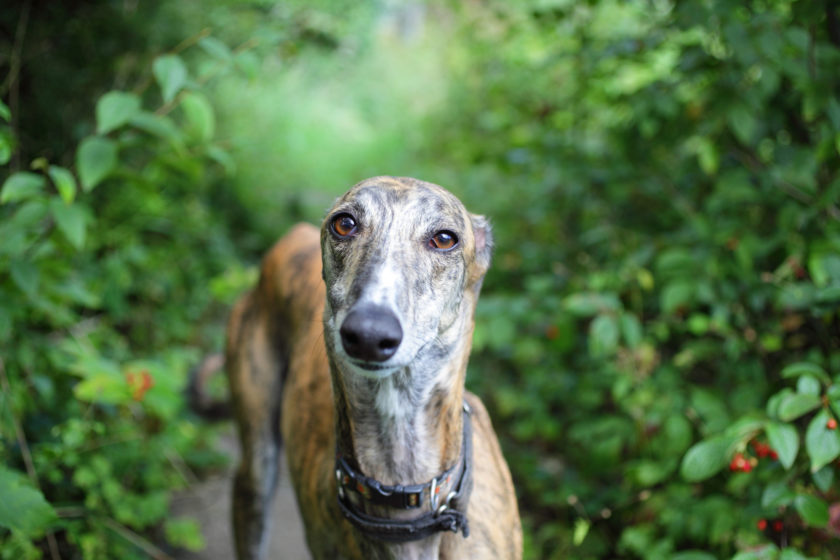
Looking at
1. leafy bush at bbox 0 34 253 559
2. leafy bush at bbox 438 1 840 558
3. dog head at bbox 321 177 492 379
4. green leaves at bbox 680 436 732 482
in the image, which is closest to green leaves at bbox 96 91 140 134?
leafy bush at bbox 0 34 253 559

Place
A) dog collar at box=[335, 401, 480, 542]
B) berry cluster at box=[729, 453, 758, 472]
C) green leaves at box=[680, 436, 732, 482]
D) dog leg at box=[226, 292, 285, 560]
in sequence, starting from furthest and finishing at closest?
dog leg at box=[226, 292, 285, 560], berry cluster at box=[729, 453, 758, 472], green leaves at box=[680, 436, 732, 482], dog collar at box=[335, 401, 480, 542]

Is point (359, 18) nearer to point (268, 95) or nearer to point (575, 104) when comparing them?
point (268, 95)

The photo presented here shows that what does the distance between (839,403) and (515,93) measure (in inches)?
160

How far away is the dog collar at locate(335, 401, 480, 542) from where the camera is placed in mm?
1726

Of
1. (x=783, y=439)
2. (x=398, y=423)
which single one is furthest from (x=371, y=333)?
(x=783, y=439)

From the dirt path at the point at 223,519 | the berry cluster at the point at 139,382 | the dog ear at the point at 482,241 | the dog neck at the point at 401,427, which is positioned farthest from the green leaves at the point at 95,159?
the dirt path at the point at 223,519

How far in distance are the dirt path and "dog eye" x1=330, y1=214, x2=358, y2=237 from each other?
7.90 feet

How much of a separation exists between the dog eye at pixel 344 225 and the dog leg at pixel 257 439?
51.4 inches

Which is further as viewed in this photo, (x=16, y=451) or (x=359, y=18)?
(x=359, y=18)

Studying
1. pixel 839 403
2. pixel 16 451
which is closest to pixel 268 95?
pixel 16 451

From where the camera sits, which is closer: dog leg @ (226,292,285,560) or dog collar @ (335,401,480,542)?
dog collar @ (335,401,480,542)

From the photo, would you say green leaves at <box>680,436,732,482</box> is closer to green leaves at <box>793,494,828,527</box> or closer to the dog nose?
green leaves at <box>793,494,828,527</box>

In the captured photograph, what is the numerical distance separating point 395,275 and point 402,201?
285 mm

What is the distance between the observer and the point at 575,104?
433cm
